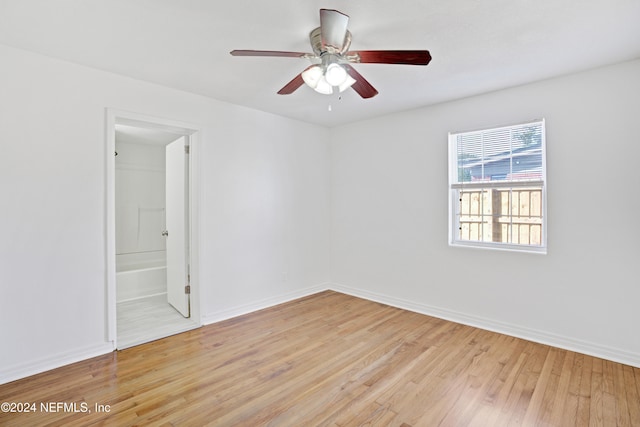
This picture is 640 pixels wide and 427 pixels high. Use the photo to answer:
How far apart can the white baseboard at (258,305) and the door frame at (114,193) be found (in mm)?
148

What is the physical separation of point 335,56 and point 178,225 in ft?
8.85

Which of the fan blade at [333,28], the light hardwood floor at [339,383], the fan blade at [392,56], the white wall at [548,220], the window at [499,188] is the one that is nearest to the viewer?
the fan blade at [333,28]

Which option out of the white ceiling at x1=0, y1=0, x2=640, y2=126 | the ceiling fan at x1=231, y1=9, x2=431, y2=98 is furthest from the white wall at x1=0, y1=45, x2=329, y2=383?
the ceiling fan at x1=231, y1=9, x2=431, y2=98

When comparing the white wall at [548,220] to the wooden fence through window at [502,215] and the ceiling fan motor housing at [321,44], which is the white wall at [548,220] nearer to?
the wooden fence through window at [502,215]

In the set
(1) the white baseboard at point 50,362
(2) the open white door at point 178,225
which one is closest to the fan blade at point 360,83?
(2) the open white door at point 178,225

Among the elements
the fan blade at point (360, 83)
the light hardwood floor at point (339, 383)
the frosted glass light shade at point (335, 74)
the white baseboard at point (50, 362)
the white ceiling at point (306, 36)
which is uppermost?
the white ceiling at point (306, 36)

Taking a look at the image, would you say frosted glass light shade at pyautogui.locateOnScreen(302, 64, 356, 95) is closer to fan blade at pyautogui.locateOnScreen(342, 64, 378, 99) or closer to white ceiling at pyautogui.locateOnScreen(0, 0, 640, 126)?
fan blade at pyautogui.locateOnScreen(342, 64, 378, 99)

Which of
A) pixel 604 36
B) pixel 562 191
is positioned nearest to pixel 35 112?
pixel 604 36

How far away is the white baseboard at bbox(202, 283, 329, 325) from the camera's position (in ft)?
11.5

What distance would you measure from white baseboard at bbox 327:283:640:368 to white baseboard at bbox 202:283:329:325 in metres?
0.71

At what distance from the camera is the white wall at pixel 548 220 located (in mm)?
2613

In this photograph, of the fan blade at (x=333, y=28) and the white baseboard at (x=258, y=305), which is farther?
the white baseboard at (x=258, y=305)

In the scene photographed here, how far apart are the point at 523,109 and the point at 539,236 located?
125 centimetres

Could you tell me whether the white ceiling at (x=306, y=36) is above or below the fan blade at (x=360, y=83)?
above
